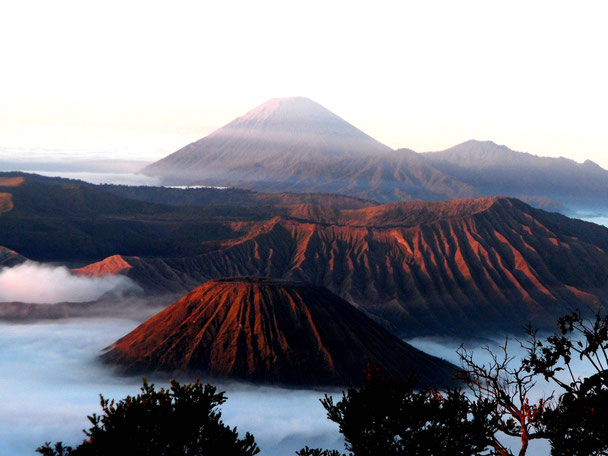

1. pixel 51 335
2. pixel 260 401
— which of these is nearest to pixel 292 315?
pixel 260 401

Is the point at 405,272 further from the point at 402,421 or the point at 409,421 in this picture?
the point at 409,421

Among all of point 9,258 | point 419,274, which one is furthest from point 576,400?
point 9,258

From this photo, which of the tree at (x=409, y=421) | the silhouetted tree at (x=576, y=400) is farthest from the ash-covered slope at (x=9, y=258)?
the silhouetted tree at (x=576, y=400)

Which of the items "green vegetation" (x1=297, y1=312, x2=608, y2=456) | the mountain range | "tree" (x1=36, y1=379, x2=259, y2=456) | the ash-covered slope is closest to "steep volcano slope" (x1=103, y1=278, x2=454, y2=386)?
the mountain range

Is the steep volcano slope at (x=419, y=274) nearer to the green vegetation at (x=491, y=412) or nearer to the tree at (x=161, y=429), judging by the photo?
the green vegetation at (x=491, y=412)

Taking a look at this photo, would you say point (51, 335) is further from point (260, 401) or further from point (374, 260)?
Answer: point (374, 260)

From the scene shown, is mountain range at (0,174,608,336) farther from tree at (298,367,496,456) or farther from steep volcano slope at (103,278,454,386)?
tree at (298,367,496,456)
